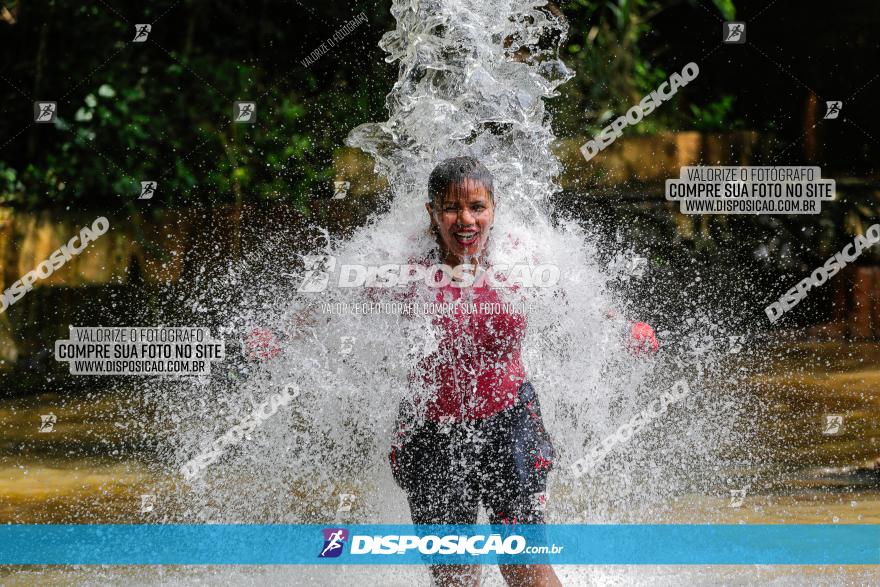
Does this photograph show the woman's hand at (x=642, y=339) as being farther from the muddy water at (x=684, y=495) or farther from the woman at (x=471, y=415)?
the muddy water at (x=684, y=495)

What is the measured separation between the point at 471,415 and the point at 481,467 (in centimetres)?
17

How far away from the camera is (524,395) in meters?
3.36

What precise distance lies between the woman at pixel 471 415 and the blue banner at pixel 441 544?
0.07 m

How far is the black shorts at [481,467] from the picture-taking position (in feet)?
10.9

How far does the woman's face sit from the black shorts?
19.6 inches

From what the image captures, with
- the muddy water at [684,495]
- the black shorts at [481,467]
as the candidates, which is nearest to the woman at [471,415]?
Answer: the black shorts at [481,467]

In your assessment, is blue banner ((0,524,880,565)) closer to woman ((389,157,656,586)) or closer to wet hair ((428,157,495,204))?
woman ((389,157,656,586))

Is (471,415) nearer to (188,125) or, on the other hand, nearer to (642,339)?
(642,339)

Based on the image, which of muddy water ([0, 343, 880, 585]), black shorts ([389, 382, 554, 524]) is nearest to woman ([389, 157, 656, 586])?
black shorts ([389, 382, 554, 524])

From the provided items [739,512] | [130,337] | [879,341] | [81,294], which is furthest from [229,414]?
[879,341]

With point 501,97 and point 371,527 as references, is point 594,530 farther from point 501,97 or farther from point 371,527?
point 501,97

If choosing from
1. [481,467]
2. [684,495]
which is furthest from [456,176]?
[684,495]

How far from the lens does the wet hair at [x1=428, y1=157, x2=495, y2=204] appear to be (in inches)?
133

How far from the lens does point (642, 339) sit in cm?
329
